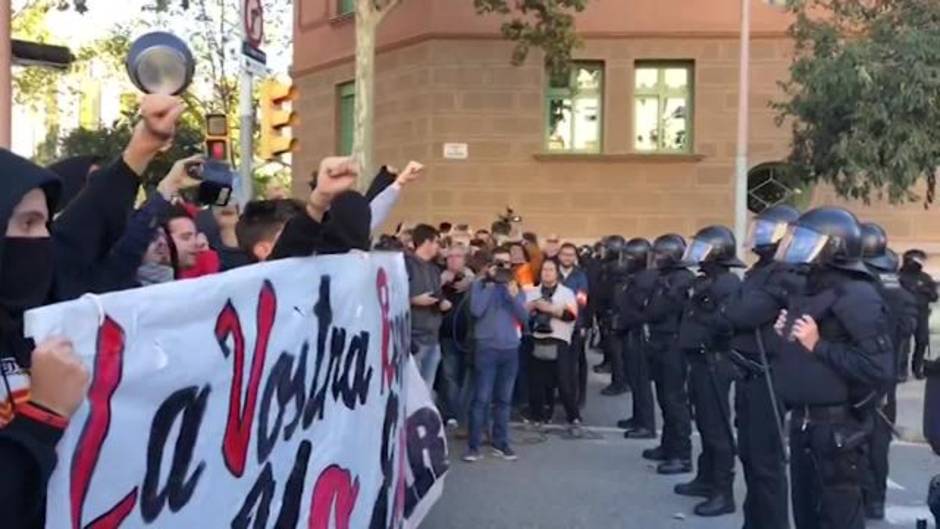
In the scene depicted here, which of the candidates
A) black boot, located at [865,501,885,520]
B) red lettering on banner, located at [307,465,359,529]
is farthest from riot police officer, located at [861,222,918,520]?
red lettering on banner, located at [307,465,359,529]

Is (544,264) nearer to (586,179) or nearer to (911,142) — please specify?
(911,142)

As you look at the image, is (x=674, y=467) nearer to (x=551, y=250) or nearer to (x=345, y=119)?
(x=551, y=250)

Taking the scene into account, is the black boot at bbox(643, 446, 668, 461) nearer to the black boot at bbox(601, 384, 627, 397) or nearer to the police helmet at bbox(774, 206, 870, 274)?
the black boot at bbox(601, 384, 627, 397)

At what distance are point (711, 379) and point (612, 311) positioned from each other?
19.7 feet

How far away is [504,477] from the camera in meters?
9.12

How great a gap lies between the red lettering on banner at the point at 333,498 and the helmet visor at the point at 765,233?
13.8ft

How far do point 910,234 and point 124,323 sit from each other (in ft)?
76.8

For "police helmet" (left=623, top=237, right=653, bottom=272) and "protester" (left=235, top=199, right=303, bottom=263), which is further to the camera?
"police helmet" (left=623, top=237, right=653, bottom=272)

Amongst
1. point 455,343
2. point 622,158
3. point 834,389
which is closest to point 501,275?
point 455,343

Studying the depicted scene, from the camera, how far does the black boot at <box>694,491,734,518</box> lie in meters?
7.96

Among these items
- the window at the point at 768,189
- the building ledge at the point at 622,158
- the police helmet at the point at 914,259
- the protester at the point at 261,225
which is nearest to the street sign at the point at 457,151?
the building ledge at the point at 622,158

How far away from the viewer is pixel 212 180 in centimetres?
471

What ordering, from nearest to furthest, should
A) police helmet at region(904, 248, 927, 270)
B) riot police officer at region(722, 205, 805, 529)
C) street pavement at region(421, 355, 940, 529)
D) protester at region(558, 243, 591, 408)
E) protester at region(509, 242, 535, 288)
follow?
1. riot police officer at region(722, 205, 805, 529)
2. street pavement at region(421, 355, 940, 529)
3. protester at region(509, 242, 535, 288)
4. protester at region(558, 243, 591, 408)
5. police helmet at region(904, 248, 927, 270)

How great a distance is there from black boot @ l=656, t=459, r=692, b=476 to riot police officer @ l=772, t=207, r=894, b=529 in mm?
3525
